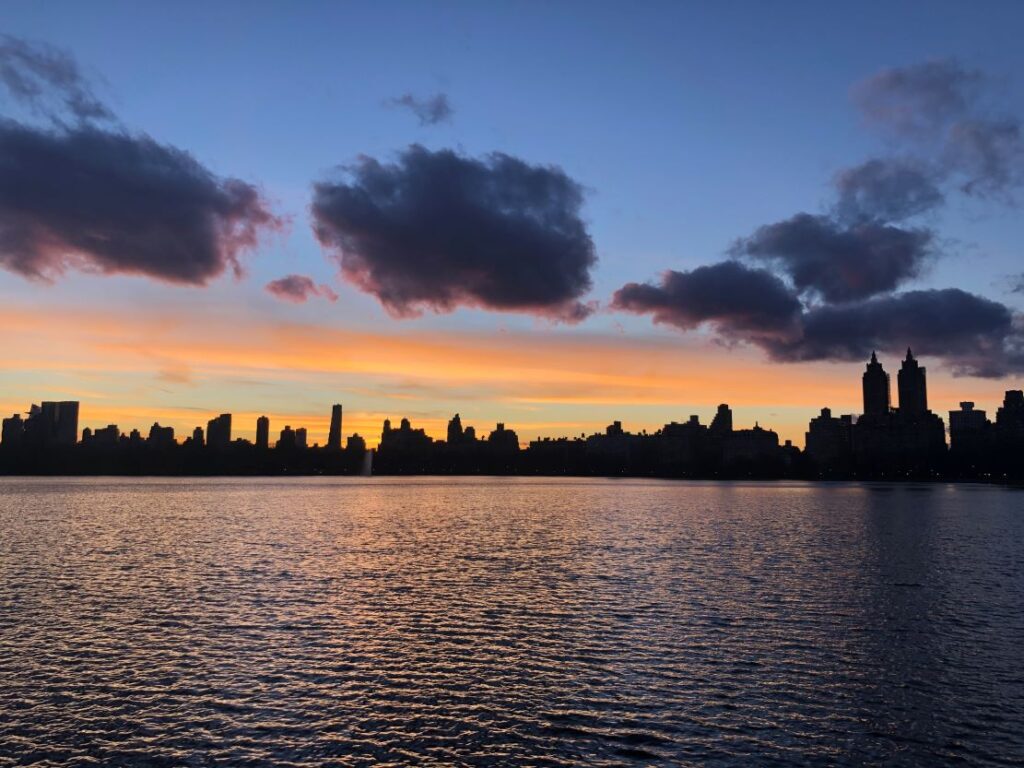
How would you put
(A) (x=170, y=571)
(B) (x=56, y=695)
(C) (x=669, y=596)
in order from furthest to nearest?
(A) (x=170, y=571) → (C) (x=669, y=596) → (B) (x=56, y=695)

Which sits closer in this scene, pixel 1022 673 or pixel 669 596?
pixel 1022 673

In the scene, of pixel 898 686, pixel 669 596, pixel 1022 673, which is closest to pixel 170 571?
pixel 669 596

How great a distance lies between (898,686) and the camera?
35.2 metres

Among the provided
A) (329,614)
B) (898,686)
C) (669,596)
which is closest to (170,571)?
(329,614)

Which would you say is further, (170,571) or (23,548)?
(23,548)

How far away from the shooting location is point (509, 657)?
4066 centimetres

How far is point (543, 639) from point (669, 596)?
666 inches

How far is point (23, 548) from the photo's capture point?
87.2 m

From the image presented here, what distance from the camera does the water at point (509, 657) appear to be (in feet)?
93.2

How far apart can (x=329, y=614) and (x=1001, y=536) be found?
340 ft

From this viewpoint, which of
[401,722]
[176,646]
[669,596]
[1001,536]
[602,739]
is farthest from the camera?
[1001,536]

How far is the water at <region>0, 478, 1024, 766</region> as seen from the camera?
93.2ft

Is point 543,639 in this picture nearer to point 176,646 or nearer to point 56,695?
point 176,646

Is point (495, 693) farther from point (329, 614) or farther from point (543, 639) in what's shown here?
point (329, 614)
